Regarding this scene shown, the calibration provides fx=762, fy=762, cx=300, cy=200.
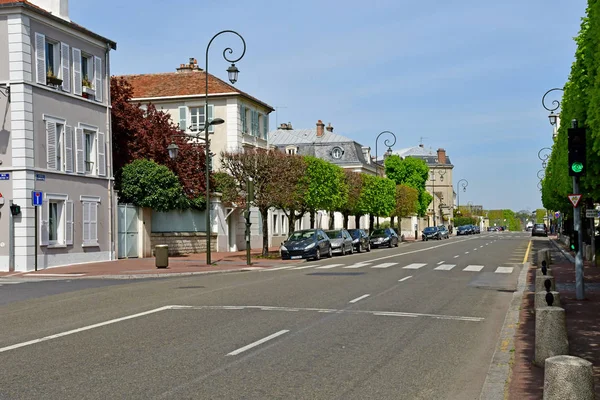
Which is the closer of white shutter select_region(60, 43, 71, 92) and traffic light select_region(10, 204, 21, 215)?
traffic light select_region(10, 204, 21, 215)

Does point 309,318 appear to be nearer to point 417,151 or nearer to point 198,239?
point 198,239

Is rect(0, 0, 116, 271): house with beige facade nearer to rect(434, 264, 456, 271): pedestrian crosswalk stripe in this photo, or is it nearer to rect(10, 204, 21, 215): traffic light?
rect(10, 204, 21, 215): traffic light

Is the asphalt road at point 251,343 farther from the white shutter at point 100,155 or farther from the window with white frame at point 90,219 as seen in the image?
the white shutter at point 100,155

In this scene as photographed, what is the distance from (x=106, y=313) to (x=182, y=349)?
4564mm

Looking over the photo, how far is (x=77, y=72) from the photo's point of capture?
106 ft

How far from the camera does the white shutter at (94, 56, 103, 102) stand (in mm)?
33781

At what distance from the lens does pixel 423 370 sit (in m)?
8.68

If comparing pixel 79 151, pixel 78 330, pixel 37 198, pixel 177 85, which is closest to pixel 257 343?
pixel 78 330

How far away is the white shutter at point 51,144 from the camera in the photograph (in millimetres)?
30109

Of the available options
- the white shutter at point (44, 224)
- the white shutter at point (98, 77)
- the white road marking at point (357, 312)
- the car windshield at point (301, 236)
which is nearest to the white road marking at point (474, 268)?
the car windshield at point (301, 236)

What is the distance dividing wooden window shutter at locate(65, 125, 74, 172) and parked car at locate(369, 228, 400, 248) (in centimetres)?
2978

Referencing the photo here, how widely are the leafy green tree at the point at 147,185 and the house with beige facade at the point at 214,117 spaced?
13.6 feet

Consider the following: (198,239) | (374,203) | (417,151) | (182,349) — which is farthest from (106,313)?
(417,151)

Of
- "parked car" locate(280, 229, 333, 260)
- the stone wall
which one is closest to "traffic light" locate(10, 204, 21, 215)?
the stone wall
